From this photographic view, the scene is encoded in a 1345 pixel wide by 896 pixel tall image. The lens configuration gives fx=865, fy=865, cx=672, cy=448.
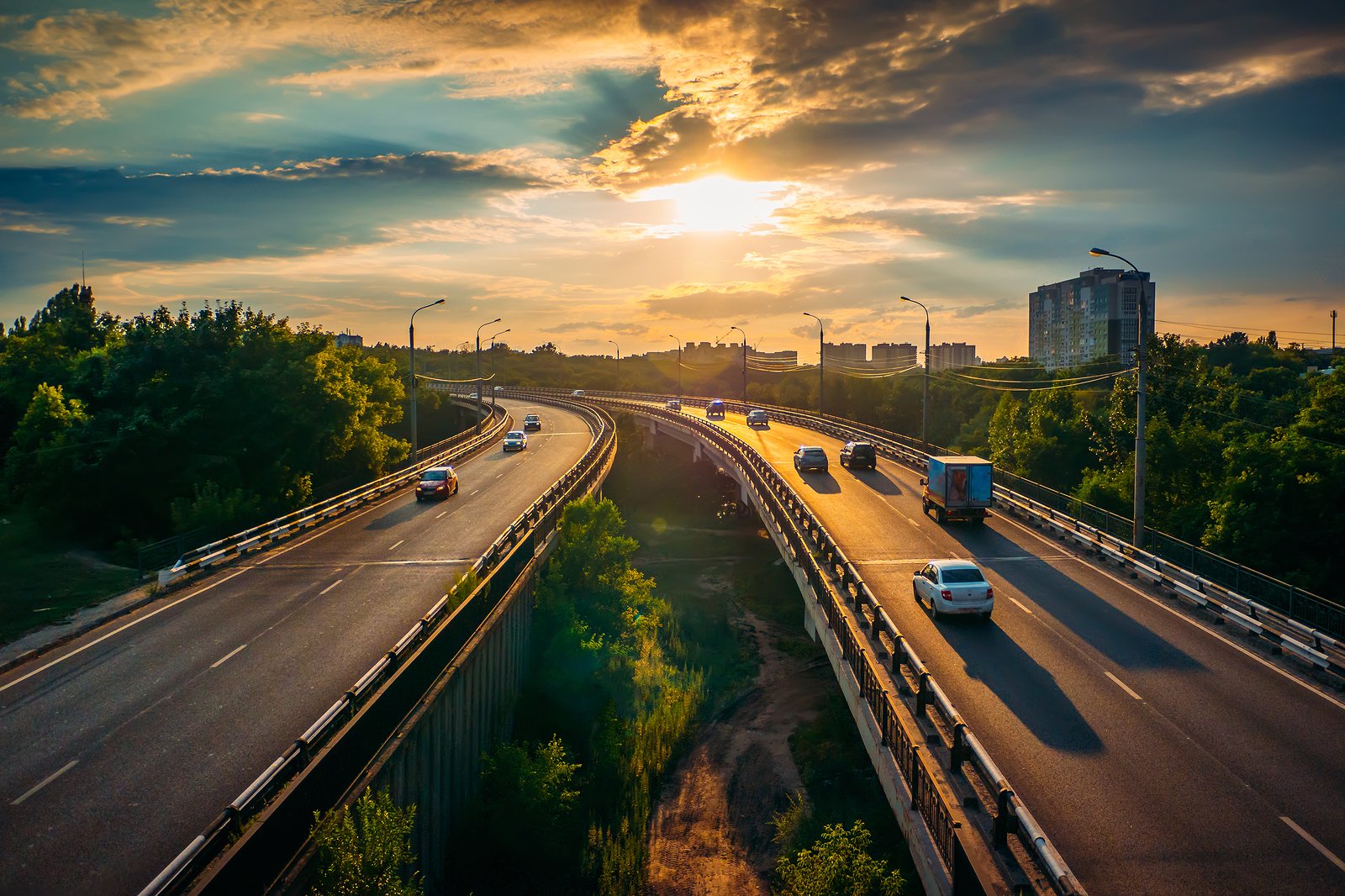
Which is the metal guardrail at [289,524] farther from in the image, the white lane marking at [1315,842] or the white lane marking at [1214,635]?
the white lane marking at [1214,635]

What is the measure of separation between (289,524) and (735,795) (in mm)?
21173

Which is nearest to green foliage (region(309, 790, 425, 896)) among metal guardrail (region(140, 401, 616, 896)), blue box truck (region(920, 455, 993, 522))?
metal guardrail (region(140, 401, 616, 896))

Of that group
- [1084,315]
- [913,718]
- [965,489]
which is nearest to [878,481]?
[965,489]

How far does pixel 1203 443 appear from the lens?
140ft

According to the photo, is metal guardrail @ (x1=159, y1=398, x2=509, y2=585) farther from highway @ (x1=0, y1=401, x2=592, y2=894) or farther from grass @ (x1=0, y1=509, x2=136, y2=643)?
grass @ (x1=0, y1=509, x2=136, y2=643)

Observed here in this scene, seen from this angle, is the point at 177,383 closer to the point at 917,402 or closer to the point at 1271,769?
the point at 1271,769

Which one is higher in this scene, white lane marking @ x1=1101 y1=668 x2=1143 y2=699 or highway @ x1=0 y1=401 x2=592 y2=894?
white lane marking @ x1=1101 y1=668 x2=1143 y2=699

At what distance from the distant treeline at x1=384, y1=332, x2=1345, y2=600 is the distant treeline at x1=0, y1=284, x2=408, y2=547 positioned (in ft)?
125

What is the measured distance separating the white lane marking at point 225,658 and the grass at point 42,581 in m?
6.20

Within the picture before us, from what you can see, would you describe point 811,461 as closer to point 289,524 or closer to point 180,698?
point 289,524

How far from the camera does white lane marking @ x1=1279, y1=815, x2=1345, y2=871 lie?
11.3 metres

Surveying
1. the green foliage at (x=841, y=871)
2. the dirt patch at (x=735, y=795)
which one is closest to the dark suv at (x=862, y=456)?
the dirt patch at (x=735, y=795)

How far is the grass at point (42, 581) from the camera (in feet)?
80.8

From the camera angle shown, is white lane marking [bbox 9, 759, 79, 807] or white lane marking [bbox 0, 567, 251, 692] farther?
white lane marking [bbox 0, 567, 251, 692]
